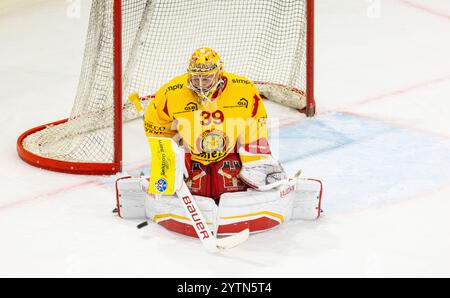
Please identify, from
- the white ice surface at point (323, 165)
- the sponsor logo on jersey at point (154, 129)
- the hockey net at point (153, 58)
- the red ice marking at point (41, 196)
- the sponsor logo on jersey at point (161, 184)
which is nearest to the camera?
the white ice surface at point (323, 165)

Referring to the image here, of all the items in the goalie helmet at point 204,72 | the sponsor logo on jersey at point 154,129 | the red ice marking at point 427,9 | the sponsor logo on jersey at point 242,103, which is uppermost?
the goalie helmet at point 204,72

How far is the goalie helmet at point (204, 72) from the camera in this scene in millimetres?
5293

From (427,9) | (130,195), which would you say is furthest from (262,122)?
(427,9)

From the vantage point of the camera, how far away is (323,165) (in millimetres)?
6266

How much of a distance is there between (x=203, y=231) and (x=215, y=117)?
0.53m

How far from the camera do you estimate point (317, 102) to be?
7168 mm

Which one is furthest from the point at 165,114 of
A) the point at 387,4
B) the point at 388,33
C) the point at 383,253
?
the point at 387,4

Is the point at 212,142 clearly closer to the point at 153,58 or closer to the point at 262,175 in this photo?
the point at 262,175

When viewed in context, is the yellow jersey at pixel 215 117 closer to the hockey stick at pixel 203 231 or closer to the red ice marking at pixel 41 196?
the hockey stick at pixel 203 231

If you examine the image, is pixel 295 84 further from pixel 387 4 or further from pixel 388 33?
pixel 387 4

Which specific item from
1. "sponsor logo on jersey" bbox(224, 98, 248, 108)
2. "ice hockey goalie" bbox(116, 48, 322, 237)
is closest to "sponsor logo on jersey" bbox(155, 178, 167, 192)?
"ice hockey goalie" bbox(116, 48, 322, 237)

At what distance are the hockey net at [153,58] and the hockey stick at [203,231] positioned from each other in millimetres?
816

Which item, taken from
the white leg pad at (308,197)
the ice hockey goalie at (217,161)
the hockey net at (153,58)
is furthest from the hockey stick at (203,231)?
the hockey net at (153,58)

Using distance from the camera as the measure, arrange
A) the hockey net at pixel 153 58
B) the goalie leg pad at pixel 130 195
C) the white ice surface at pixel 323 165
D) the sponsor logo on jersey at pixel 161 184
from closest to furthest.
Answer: the white ice surface at pixel 323 165 → the sponsor logo on jersey at pixel 161 184 → the goalie leg pad at pixel 130 195 → the hockey net at pixel 153 58
